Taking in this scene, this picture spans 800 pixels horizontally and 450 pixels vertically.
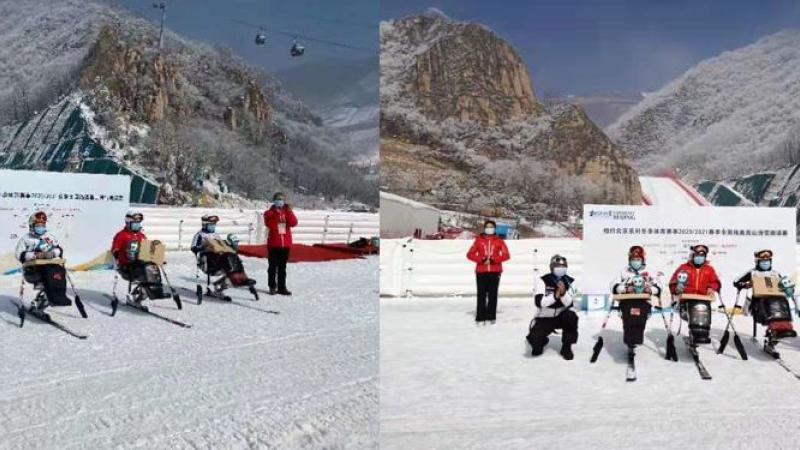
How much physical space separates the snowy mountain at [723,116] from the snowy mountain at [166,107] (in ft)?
19.3

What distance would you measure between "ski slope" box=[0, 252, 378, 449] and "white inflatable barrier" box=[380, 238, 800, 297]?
1.13 meters

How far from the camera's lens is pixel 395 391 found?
297cm

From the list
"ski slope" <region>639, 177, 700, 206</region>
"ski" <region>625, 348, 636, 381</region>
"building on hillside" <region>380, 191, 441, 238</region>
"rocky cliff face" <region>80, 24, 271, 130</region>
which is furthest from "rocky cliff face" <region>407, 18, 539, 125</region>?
"ski" <region>625, 348, 636, 381</region>

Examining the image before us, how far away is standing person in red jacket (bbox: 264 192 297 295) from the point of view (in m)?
5.38

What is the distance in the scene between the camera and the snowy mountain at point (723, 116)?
14586mm

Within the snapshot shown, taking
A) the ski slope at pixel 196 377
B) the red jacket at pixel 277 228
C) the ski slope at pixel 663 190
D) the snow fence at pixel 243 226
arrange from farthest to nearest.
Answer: the ski slope at pixel 663 190
the snow fence at pixel 243 226
the red jacket at pixel 277 228
the ski slope at pixel 196 377

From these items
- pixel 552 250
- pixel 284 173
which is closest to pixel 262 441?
pixel 552 250

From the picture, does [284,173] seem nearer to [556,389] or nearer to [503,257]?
[503,257]

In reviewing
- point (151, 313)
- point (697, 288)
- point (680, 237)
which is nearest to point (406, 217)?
point (680, 237)

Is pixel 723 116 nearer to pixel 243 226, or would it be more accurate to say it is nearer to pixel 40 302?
pixel 243 226

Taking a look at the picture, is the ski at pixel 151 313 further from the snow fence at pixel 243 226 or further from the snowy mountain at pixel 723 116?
the snowy mountain at pixel 723 116

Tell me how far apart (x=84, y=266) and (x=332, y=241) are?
4.47 m

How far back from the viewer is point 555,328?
156 inches

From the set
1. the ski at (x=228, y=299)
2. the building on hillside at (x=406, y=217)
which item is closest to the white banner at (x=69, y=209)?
the ski at (x=228, y=299)
